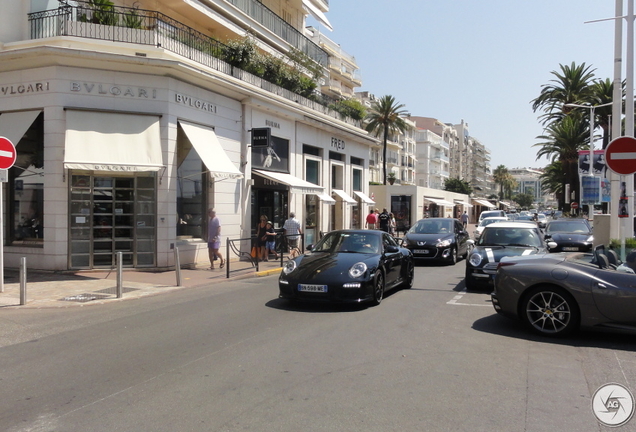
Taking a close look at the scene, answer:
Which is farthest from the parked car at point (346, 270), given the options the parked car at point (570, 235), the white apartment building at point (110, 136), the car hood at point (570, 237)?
the car hood at point (570, 237)

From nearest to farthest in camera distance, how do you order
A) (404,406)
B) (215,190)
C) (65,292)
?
(404,406) → (65,292) → (215,190)

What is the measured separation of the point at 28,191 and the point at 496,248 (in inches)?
513

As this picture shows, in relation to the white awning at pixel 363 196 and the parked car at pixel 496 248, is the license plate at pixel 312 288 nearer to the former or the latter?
the parked car at pixel 496 248

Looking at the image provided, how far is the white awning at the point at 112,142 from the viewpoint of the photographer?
13625 mm

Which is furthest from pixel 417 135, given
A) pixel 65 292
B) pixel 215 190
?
pixel 65 292

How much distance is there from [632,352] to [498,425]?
3.26 m

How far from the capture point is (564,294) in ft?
22.7

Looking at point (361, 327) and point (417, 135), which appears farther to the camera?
point (417, 135)

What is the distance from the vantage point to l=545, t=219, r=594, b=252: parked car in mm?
18469

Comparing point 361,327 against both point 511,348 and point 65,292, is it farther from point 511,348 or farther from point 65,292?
point 65,292

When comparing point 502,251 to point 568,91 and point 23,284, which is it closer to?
point 23,284

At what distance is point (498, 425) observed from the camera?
4152 millimetres

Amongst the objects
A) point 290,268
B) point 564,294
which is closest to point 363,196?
point 290,268

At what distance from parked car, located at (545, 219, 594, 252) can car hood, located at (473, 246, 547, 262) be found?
6502 mm
